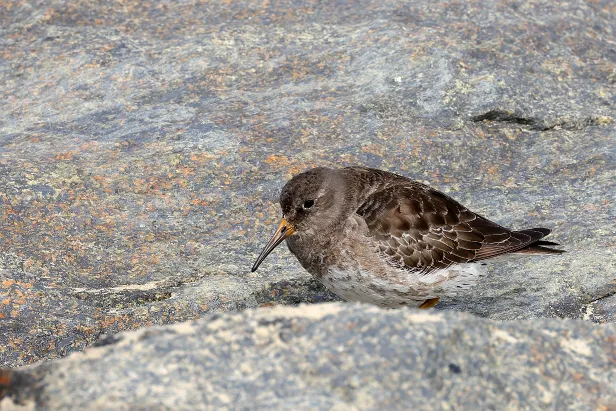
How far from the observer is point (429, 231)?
7.12 metres

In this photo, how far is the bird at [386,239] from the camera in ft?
22.5

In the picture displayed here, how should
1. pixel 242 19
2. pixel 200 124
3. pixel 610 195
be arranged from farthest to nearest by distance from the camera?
1. pixel 242 19
2. pixel 200 124
3. pixel 610 195

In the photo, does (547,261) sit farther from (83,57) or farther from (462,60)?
(83,57)

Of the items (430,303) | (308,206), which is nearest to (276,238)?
(308,206)

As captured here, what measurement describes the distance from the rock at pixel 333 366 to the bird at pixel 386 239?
2.42 meters

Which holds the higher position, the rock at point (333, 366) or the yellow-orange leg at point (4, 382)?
the rock at point (333, 366)

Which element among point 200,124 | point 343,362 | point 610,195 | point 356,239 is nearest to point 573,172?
point 610,195

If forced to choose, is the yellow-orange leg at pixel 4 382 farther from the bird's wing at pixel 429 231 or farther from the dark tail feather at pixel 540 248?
the dark tail feather at pixel 540 248

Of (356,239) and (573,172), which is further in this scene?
(573,172)

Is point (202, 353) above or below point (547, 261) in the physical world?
above

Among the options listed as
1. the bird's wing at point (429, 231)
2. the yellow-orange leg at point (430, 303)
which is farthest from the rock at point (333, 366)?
the yellow-orange leg at point (430, 303)

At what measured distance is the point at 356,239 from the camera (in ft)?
22.8

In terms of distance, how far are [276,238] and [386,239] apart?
3.04 feet

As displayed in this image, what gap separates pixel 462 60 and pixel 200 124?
3.02 metres
